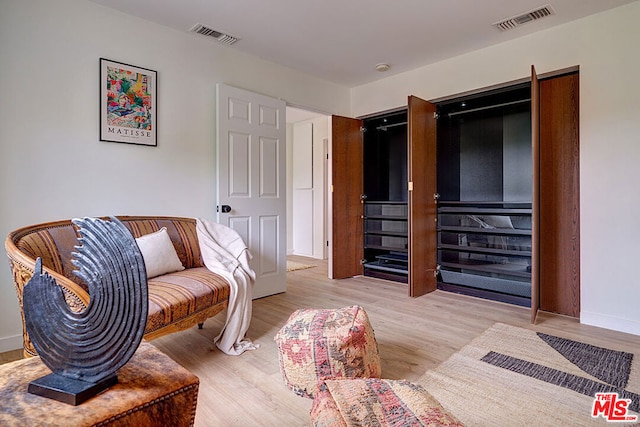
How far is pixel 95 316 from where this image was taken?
982 millimetres

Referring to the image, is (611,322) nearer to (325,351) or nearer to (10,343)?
(325,351)

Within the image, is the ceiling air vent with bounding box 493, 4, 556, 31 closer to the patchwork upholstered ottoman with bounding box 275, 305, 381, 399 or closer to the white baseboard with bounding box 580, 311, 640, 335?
the white baseboard with bounding box 580, 311, 640, 335

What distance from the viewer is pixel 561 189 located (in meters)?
3.14

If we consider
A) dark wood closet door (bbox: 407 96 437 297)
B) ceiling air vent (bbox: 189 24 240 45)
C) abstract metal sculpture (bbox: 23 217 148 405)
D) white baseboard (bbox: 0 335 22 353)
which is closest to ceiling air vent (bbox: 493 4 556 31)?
dark wood closet door (bbox: 407 96 437 297)

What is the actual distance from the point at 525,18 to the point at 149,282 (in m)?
3.68

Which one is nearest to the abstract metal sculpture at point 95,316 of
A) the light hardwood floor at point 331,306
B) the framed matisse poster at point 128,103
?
the light hardwood floor at point 331,306

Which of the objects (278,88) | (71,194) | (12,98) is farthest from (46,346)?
(278,88)

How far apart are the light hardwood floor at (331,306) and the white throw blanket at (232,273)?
0.37 ft

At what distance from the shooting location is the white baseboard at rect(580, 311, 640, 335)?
2721 millimetres

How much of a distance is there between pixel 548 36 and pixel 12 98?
4372 mm

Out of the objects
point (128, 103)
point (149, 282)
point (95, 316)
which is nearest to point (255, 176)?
point (128, 103)

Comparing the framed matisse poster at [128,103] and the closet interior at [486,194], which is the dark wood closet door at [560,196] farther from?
the framed matisse poster at [128,103]

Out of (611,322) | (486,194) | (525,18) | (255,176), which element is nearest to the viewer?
(611,322)

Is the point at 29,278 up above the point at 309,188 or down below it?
below
